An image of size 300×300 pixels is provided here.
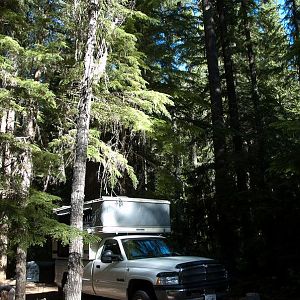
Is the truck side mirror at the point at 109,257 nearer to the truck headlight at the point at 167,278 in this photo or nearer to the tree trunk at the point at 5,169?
the truck headlight at the point at 167,278

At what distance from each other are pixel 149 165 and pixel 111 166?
4037 mm

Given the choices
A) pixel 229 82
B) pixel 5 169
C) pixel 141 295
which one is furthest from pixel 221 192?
pixel 229 82

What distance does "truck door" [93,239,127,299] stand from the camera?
377 inches

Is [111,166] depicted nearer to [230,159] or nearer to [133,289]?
[133,289]

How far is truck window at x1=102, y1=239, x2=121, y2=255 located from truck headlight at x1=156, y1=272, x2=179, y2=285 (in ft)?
6.17

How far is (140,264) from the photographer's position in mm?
9234

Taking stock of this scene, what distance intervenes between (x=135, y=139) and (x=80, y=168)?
640 cm

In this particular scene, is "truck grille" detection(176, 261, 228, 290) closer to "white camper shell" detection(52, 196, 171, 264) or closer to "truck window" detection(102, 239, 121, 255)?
"truck window" detection(102, 239, 121, 255)

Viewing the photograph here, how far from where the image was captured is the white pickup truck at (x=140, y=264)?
28.1 ft

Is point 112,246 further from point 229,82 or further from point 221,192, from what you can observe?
point 229,82

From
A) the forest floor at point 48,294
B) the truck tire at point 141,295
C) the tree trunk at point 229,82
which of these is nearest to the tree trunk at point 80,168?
the truck tire at point 141,295

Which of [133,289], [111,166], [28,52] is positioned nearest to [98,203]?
[111,166]

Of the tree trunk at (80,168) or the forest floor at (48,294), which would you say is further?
the forest floor at (48,294)

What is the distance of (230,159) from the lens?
14516 millimetres
